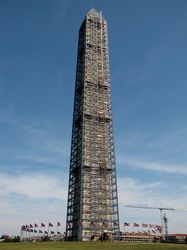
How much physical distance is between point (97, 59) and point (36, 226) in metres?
82.5

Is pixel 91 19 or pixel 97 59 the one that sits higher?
pixel 91 19

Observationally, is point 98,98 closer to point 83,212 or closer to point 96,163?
point 96,163

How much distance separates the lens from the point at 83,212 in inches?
4021

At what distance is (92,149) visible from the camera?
4540 inches

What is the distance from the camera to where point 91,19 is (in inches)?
5787

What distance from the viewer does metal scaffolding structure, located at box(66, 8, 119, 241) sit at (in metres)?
103

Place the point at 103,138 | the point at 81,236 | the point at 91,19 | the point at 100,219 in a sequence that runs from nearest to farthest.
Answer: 1. the point at 81,236
2. the point at 100,219
3. the point at 103,138
4. the point at 91,19

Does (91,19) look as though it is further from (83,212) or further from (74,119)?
(83,212)

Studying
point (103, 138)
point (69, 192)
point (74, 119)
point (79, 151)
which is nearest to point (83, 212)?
point (69, 192)

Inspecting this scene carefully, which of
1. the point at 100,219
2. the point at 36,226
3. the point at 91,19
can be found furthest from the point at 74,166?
the point at 91,19

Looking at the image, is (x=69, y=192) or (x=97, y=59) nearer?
(x=69, y=192)

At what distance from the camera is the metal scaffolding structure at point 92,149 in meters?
103

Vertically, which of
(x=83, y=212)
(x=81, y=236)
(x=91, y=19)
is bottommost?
(x=81, y=236)

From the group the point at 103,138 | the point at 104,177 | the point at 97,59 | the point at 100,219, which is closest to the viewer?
the point at 100,219
